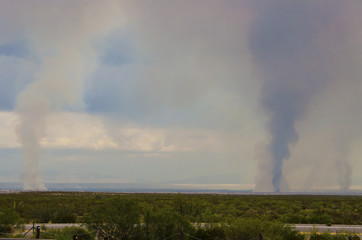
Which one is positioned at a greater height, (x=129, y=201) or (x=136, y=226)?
(x=129, y=201)

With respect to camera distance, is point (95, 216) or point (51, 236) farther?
point (51, 236)

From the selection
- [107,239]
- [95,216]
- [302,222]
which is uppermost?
[95,216]

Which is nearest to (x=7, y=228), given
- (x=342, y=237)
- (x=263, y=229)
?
(x=263, y=229)

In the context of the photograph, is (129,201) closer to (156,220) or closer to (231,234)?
(156,220)

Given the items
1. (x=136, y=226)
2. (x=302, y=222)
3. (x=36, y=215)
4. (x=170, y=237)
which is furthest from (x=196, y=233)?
(x=36, y=215)

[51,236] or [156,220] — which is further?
[51,236]

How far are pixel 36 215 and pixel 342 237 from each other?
34.4 metres

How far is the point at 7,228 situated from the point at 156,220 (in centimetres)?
1259

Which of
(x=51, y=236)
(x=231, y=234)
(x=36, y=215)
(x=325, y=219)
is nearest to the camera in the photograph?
(x=231, y=234)

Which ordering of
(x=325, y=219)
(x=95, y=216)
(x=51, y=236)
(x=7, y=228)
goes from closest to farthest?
(x=95, y=216) → (x=51, y=236) → (x=7, y=228) → (x=325, y=219)

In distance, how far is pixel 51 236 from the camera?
2192cm

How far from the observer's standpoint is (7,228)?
23.5m

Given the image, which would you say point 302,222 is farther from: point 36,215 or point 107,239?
point 36,215

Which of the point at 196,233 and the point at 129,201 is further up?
the point at 129,201
